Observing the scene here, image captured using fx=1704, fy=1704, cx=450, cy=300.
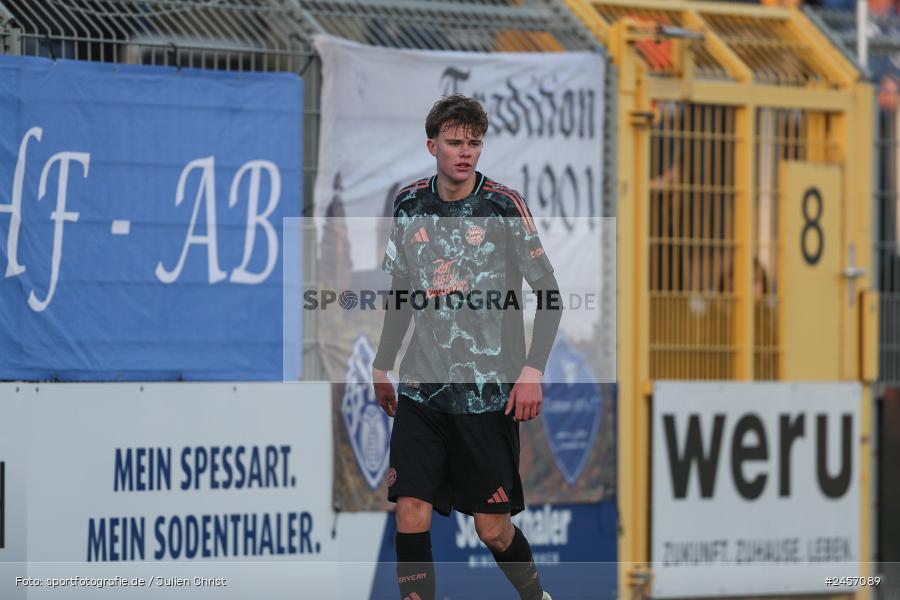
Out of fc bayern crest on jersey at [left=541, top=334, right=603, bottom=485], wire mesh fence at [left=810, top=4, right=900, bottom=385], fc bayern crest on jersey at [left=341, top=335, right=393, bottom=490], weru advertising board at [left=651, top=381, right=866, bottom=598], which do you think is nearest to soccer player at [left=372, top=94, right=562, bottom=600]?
fc bayern crest on jersey at [left=341, top=335, right=393, bottom=490]

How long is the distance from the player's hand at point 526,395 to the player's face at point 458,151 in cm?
85

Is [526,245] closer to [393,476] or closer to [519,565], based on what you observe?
[393,476]

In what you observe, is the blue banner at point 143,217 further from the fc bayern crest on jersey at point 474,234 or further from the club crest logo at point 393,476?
the fc bayern crest on jersey at point 474,234

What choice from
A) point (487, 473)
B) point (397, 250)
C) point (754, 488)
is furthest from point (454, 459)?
point (754, 488)

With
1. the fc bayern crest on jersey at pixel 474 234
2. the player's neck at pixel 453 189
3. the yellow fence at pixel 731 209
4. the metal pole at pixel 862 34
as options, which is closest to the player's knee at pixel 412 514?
the fc bayern crest on jersey at pixel 474 234

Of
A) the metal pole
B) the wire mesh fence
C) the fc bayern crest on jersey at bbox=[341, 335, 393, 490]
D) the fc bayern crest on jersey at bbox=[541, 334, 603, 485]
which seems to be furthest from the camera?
the wire mesh fence

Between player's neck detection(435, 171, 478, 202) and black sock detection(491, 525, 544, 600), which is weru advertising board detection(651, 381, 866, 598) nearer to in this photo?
black sock detection(491, 525, 544, 600)

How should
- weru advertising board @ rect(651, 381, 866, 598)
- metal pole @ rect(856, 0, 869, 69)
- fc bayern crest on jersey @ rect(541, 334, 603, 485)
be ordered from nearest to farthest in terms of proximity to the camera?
fc bayern crest on jersey @ rect(541, 334, 603, 485)
weru advertising board @ rect(651, 381, 866, 598)
metal pole @ rect(856, 0, 869, 69)

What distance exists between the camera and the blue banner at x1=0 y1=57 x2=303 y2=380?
368 inches

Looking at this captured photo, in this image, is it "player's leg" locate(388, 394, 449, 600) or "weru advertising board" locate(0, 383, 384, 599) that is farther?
"weru advertising board" locate(0, 383, 384, 599)

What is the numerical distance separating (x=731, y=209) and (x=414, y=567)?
539 cm

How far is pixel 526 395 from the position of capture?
6.96 metres

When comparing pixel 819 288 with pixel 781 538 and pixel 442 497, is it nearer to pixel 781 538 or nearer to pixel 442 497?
pixel 781 538

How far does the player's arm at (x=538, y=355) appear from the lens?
6965mm
